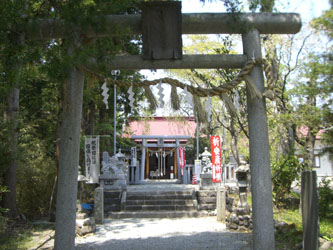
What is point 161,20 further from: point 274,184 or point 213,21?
point 274,184

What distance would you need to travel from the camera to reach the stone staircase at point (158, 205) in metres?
10.7

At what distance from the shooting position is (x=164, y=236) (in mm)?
7434

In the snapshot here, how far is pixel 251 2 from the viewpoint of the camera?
16.0ft

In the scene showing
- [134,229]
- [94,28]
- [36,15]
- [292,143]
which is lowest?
→ [134,229]

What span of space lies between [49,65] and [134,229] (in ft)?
19.0

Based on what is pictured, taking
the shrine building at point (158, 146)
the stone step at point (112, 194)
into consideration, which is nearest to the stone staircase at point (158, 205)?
the stone step at point (112, 194)

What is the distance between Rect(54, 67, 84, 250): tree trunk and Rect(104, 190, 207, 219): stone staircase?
6172mm

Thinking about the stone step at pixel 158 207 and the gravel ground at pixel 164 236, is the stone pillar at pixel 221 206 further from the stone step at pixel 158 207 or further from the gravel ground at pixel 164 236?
the stone step at pixel 158 207

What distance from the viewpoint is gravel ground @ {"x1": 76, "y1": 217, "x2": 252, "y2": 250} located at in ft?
21.0

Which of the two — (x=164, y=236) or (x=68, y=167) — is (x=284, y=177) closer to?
(x=164, y=236)

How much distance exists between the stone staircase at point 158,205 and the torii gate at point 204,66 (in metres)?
6.13

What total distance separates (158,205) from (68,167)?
729 cm

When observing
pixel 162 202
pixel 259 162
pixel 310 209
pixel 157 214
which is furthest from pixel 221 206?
pixel 310 209

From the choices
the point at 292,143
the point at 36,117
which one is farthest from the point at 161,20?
the point at 36,117
